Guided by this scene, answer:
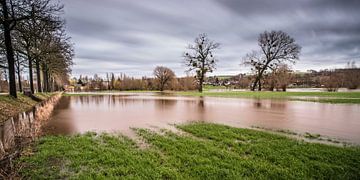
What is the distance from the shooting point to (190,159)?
498cm

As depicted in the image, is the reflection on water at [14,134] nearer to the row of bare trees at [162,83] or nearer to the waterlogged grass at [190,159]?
the waterlogged grass at [190,159]

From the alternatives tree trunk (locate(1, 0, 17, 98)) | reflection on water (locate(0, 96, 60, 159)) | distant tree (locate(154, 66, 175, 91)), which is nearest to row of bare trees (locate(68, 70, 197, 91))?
distant tree (locate(154, 66, 175, 91))

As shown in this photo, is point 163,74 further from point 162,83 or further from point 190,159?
point 190,159

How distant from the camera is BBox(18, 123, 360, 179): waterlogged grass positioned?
4.28m

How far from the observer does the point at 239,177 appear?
410cm

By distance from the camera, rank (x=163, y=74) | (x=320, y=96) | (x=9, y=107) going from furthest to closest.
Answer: (x=163, y=74) < (x=320, y=96) < (x=9, y=107)

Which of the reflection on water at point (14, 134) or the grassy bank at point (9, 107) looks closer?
the reflection on water at point (14, 134)

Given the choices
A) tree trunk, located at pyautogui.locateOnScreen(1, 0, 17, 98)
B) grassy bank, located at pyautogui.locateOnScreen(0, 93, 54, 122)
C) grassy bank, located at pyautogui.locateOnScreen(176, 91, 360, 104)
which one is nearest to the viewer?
grassy bank, located at pyautogui.locateOnScreen(0, 93, 54, 122)

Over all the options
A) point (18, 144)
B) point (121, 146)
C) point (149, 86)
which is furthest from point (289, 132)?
point (149, 86)

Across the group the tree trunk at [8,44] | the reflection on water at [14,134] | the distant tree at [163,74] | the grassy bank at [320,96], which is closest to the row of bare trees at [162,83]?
the distant tree at [163,74]

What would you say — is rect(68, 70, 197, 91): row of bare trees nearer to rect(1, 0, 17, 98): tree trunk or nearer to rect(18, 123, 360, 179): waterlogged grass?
rect(1, 0, 17, 98): tree trunk

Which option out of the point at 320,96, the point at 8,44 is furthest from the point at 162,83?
the point at 8,44

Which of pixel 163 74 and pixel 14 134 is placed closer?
pixel 14 134

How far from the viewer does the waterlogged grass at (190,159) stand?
4281 millimetres
